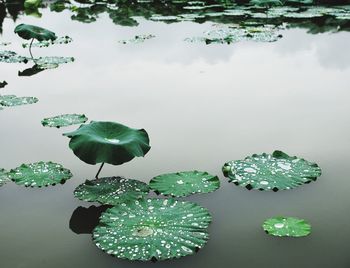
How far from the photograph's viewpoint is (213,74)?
217 inches

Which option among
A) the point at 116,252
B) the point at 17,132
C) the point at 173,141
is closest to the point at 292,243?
the point at 116,252

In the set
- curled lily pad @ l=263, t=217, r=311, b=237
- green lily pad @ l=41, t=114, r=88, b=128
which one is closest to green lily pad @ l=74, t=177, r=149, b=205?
curled lily pad @ l=263, t=217, r=311, b=237

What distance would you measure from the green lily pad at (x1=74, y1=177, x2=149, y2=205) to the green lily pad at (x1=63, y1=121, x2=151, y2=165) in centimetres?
21

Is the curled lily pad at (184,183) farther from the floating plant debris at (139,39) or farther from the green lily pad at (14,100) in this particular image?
the floating plant debris at (139,39)

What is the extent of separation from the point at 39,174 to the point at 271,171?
147 cm

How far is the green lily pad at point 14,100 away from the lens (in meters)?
4.29

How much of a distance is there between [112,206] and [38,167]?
0.70 m

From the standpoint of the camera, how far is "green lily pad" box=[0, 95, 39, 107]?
4.29 m

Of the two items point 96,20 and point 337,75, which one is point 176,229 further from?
point 96,20

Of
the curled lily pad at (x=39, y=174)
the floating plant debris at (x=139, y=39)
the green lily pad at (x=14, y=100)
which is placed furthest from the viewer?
the floating plant debris at (x=139, y=39)

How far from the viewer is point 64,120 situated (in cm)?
376

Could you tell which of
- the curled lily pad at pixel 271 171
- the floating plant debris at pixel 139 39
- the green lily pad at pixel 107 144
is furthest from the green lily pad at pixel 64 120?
the floating plant debris at pixel 139 39

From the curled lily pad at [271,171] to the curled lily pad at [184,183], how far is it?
0.15m

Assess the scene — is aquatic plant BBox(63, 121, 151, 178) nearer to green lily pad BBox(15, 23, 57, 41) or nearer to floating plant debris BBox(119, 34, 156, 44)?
green lily pad BBox(15, 23, 57, 41)
